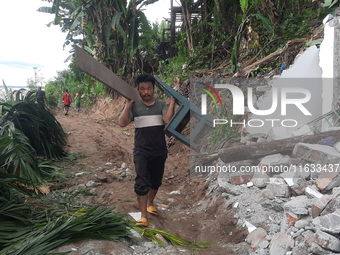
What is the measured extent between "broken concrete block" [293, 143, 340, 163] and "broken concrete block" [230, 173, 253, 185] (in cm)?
60

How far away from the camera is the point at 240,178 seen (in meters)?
3.34

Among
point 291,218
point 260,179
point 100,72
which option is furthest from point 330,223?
point 100,72

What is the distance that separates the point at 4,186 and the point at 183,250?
1.65m

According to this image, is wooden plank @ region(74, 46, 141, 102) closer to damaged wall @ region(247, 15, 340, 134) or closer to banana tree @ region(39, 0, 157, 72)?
damaged wall @ region(247, 15, 340, 134)

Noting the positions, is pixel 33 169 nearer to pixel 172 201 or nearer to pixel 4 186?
pixel 4 186

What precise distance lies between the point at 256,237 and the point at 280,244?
31 cm

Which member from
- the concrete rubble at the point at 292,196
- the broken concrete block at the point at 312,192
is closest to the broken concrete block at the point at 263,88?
the concrete rubble at the point at 292,196

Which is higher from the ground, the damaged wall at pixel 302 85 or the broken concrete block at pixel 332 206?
the damaged wall at pixel 302 85

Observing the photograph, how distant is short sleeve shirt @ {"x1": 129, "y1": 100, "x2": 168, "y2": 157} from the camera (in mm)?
2770

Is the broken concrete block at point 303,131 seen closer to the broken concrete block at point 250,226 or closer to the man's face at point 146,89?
the broken concrete block at point 250,226

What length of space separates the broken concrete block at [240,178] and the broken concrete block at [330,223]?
1229 millimetres

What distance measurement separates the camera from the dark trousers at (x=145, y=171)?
2730 mm

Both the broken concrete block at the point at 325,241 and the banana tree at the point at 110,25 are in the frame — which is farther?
the banana tree at the point at 110,25

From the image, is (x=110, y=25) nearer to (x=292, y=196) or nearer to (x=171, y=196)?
(x=171, y=196)
